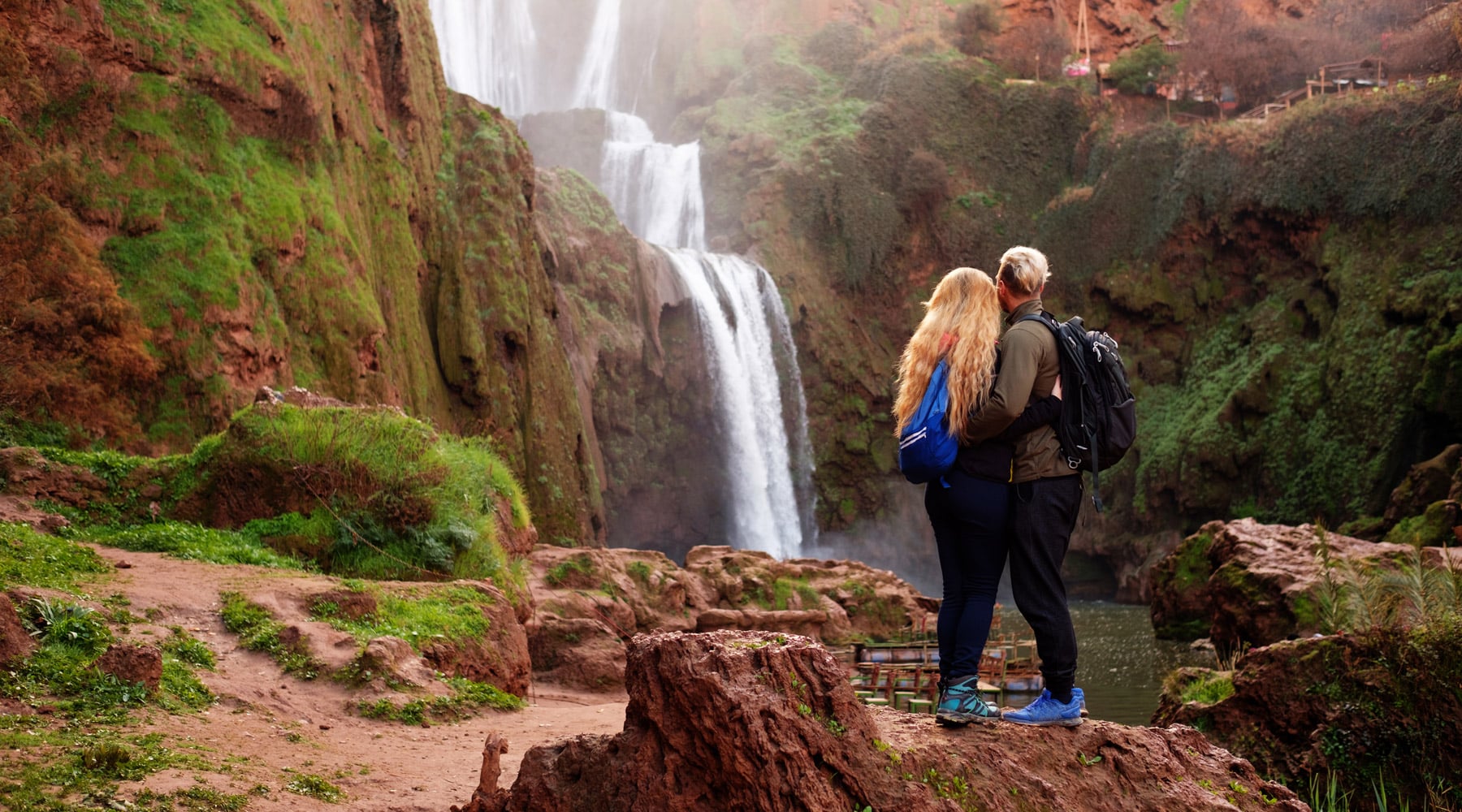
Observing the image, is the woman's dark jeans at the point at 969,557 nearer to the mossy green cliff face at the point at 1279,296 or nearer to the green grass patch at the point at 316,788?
the green grass patch at the point at 316,788

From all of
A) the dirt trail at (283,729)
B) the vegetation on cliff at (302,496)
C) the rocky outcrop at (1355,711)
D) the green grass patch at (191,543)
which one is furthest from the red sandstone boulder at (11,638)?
the rocky outcrop at (1355,711)

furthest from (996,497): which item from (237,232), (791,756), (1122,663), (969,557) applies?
(1122,663)

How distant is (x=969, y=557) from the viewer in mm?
4773

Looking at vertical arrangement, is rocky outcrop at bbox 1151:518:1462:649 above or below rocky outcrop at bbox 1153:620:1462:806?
above

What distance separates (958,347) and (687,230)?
118 ft

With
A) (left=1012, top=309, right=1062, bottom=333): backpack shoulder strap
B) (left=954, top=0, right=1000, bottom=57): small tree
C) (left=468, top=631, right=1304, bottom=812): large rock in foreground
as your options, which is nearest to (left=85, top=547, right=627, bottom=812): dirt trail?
(left=468, top=631, right=1304, bottom=812): large rock in foreground

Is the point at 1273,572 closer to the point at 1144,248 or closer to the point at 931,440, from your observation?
the point at 931,440

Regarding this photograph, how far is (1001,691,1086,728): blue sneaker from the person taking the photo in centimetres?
488

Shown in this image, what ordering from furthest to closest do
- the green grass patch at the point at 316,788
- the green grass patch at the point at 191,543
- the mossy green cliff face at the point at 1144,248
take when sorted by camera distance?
1. the mossy green cliff face at the point at 1144,248
2. the green grass patch at the point at 191,543
3. the green grass patch at the point at 316,788

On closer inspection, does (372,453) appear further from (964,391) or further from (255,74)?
(964,391)

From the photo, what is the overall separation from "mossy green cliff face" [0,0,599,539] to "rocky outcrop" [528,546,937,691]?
440cm

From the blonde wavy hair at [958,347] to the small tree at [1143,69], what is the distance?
142 ft

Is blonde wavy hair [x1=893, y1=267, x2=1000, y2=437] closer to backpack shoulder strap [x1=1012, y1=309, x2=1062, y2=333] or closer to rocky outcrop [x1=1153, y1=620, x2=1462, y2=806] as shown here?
backpack shoulder strap [x1=1012, y1=309, x2=1062, y2=333]

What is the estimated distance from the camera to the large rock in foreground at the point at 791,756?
4.26 m
